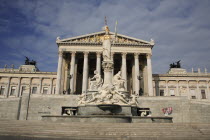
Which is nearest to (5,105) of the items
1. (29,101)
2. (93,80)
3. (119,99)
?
(29,101)

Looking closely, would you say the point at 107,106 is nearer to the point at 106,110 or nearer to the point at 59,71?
the point at 106,110

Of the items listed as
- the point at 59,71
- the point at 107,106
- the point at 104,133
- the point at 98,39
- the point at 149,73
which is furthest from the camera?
the point at 98,39

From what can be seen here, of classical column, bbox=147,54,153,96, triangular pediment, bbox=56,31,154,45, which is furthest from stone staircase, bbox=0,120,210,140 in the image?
triangular pediment, bbox=56,31,154,45

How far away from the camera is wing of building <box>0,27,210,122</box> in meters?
28.1

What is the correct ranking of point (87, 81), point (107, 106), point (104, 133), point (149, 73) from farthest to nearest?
point (87, 81) → point (149, 73) → point (107, 106) → point (104, 133)

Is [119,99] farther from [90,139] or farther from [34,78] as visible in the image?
[34,78]

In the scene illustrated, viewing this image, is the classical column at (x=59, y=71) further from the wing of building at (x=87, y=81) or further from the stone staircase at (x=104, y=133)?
the stone staircase at (x=104, y=133)

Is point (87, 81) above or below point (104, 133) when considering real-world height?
above

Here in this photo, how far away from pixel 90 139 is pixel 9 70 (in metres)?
55.6

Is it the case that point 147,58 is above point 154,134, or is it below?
above

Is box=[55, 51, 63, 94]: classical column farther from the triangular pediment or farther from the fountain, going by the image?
the fountain

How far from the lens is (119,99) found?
1616cm

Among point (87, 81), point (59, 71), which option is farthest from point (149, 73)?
point (59, 71)

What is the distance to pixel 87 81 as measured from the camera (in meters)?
42.5
